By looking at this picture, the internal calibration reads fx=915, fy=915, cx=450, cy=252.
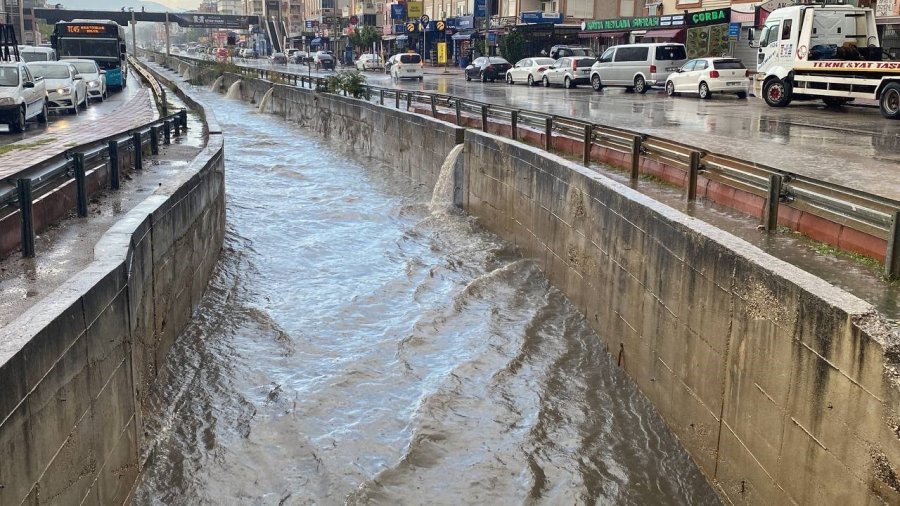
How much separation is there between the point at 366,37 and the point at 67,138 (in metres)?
77.0

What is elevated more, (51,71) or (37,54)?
(37,54)

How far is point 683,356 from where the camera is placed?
7.54m

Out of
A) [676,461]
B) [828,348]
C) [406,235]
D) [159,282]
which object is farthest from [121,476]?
[406,235]

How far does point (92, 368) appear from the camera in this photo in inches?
233

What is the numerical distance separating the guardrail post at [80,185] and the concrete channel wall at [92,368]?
98cm

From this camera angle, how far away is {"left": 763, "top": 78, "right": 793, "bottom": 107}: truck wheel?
26672 millimetres

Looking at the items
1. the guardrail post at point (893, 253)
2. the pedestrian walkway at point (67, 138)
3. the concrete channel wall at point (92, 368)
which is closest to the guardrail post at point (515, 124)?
the pedestrian walkway at point (67, 138)

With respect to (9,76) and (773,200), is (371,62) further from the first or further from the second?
(773,200)

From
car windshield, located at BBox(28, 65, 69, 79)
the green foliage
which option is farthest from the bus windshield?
the green foliage

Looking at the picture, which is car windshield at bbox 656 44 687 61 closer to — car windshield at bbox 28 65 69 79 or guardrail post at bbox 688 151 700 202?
car windshield at bbox 28 65 69 79

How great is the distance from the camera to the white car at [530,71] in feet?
146

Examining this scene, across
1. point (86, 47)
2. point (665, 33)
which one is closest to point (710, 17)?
point (665, 33)

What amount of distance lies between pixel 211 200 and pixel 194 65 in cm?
5840

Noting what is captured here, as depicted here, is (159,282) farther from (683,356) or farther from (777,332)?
(777,332)
